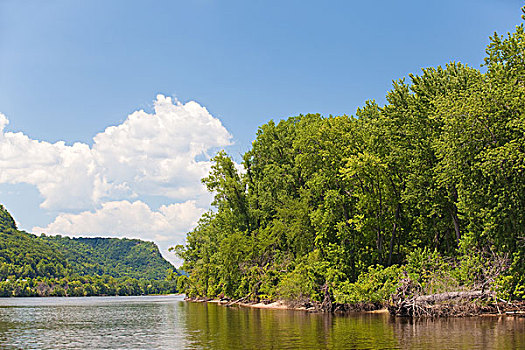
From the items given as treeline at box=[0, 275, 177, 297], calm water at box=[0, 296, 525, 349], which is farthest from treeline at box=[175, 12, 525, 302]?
treeline at box=[0, 275, 177, 297]

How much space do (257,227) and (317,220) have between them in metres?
24.4

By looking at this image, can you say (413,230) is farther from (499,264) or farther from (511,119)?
(511,119)

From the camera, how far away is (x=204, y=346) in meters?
22.7

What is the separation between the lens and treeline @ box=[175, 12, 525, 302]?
99.9ft

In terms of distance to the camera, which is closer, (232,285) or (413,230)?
(413,230)

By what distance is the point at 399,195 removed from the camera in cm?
4303

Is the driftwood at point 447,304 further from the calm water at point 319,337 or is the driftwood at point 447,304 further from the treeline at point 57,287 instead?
the treeline at point 57,287

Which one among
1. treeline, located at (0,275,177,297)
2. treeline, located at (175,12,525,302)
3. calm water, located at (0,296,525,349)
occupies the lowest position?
treeline, located at (0,275,177,297)

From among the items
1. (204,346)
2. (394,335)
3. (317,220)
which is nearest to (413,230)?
(317,220)

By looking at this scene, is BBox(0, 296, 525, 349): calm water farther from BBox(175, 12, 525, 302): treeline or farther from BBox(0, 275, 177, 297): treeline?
BBox(0, 275, 177, 297): treeline

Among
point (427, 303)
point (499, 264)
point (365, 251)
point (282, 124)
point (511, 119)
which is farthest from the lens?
point (282, 124)

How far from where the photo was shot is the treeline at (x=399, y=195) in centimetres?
3045

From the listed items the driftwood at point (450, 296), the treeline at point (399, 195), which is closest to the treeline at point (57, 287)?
the treeline at point (399, 195)

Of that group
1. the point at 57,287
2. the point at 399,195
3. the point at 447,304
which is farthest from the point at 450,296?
the point at 57,287
